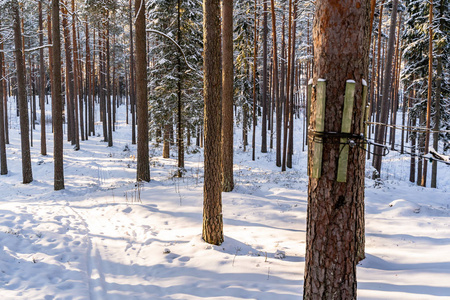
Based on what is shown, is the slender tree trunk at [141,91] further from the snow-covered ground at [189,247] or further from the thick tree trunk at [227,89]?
the thick tree trunk at [227,89]

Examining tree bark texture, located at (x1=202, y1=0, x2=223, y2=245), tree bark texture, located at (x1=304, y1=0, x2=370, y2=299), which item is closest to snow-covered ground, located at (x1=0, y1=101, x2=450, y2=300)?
tree bark texture, located at (x1=202, y1=0, x2=223, y2=245)

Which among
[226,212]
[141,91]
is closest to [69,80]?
[141,91]

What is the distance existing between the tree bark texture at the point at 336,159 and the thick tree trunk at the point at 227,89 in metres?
7.01

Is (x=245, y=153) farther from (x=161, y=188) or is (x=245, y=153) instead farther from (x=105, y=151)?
(x=161, y=188)

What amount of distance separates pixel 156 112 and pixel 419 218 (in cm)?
1356

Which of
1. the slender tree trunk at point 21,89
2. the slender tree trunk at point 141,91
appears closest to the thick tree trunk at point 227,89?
the slender tree trunk at point 141,91

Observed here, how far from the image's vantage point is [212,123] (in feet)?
19.4

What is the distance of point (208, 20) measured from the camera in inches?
225

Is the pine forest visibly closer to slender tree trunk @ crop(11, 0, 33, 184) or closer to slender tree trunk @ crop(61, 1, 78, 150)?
slender tree trunk @ crop(11, 0, 33, 184)

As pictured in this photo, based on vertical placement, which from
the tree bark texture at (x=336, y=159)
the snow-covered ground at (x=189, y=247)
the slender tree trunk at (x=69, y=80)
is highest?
the slender tree trunk at (x=69, y=80)

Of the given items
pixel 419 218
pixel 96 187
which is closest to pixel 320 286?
pixel 419 218

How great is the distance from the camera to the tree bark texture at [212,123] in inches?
228

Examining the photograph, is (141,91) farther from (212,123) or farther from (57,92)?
(212,123)

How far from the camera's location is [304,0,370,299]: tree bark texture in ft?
8.47
